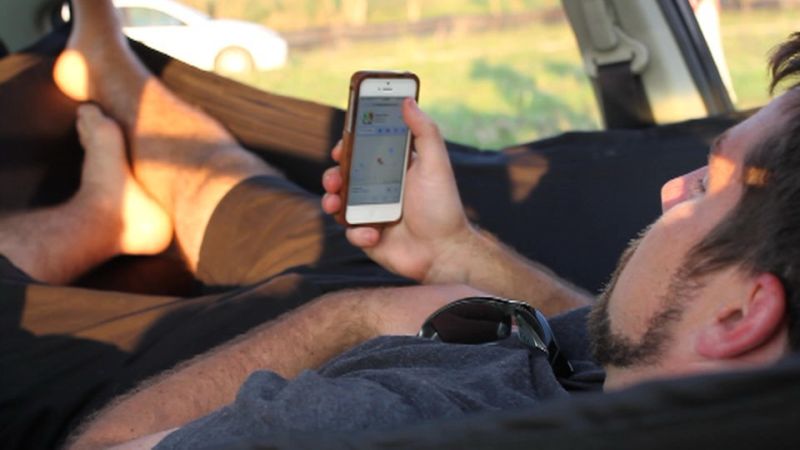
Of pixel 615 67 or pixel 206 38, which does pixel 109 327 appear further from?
pixel 206 38

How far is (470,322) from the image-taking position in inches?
51.3

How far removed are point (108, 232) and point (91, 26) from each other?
16.0 inches

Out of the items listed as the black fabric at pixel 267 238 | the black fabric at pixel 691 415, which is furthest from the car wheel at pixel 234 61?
the black fabric at pixel 691 415

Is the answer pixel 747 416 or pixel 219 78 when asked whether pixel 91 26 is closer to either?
pixel 219 78

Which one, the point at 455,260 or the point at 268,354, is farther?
the point at 455,260

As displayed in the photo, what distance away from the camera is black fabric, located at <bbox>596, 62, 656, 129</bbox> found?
105 inches

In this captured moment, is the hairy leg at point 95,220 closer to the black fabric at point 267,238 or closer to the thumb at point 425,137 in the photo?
the black fabric at point 267,238

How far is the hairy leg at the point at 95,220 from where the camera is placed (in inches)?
76.4

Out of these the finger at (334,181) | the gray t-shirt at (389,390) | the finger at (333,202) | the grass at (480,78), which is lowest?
the grass at (480,78)

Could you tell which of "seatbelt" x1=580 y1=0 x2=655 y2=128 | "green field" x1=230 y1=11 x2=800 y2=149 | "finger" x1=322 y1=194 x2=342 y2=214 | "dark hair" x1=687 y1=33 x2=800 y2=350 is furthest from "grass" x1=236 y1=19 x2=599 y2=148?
"dark hair" x1=687 y1=33 x2=800 y2=350

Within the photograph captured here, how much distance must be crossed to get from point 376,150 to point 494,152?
36.0 inches

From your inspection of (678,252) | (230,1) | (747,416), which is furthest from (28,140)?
(230,1)

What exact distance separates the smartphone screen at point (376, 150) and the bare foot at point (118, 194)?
669 millimetres

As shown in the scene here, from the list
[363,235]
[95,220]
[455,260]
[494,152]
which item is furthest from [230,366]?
[494,152]
